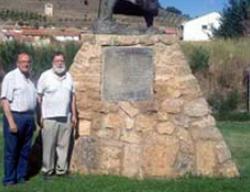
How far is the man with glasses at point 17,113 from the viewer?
11.4 metres

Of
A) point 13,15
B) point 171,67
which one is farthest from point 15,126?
point 13,15

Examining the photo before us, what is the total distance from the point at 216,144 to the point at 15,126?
9.63 feet

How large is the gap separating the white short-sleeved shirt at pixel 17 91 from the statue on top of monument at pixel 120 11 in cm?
186

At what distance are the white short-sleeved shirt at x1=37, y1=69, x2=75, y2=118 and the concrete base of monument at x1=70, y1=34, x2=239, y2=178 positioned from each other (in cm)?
80

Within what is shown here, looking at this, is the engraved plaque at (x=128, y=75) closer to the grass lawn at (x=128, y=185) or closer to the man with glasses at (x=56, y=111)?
the man with glasses at (x=56, y=111)

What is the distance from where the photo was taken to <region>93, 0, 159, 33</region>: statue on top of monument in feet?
42.5

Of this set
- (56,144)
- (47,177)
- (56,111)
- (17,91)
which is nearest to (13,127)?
(17,91)

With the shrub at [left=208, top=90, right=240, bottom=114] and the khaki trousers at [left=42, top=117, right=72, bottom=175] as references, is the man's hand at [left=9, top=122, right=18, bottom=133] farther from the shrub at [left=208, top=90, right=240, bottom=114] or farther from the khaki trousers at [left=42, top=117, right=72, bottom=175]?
the shrub at [left=208, top=90, right=240, bottom=114]

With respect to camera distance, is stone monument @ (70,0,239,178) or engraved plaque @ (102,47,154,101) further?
engraved plaque @ (102,47,154,101)

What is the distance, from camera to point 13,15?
218ft

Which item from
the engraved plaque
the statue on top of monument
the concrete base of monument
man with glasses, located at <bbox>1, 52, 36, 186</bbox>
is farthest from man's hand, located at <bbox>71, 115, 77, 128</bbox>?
the statue on top of monument

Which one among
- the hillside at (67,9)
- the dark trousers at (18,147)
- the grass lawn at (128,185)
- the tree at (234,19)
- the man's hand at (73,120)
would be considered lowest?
the grass lawn at (128,185)

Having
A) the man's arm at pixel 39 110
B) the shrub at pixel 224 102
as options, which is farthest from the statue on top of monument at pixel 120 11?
the shrub at pixel 224 102

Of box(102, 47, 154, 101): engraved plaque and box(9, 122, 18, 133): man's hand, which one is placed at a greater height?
box(102, 47, 154, 101): engraved plaque
